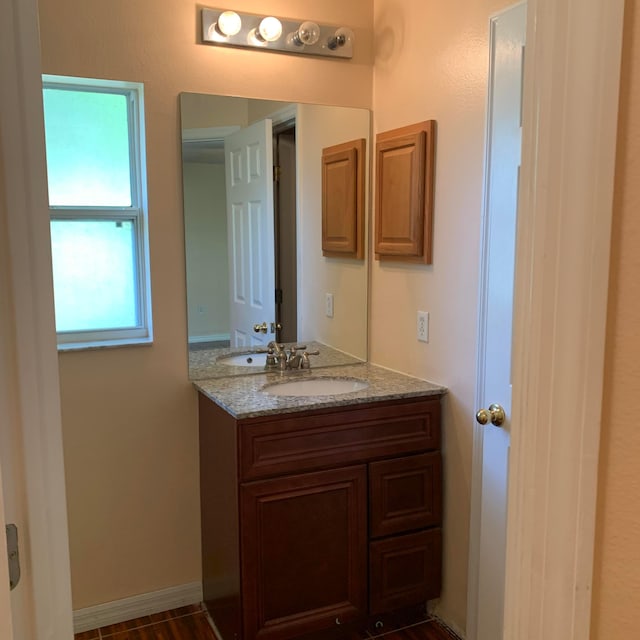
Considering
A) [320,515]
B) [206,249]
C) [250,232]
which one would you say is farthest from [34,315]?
[250,232]

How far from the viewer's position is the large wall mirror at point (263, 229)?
2451 mm

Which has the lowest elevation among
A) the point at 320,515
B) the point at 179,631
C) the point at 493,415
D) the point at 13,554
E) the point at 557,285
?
the point at 179,631

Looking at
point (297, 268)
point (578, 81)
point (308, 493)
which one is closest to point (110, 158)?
point (297, 268)

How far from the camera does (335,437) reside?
218cm

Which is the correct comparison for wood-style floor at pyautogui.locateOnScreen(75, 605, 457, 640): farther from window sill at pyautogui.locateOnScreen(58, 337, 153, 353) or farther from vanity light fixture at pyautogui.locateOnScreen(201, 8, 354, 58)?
vanity light fixture at pyautogui.locateOnScreen(201, 8, 354, 58)

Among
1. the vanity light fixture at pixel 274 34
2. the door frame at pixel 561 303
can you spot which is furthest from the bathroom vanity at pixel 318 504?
the door frame at pixel 561 303

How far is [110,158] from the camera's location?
244cm

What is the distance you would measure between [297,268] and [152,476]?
3.38 feet

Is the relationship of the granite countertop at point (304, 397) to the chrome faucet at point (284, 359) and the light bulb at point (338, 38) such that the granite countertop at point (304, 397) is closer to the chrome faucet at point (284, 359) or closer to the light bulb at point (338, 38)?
the chrome faucet at point (284, 359)

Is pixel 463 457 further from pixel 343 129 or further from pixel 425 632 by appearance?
pixel 343 129

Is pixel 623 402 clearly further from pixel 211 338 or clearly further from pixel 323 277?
pixel 323 277

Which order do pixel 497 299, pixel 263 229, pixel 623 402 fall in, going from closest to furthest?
pixel 623 402 → pixel 497 299 → pixel 263 229

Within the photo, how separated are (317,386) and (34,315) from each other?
1.76 m

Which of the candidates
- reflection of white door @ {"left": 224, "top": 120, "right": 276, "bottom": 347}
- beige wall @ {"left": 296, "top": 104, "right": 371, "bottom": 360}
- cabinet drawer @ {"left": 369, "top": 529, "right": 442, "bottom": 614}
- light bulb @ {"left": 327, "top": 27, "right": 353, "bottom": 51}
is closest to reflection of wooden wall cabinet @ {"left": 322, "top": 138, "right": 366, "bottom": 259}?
beige wall @ {"left": 296, "top": 104, "right": 371, "bottom": 360}
